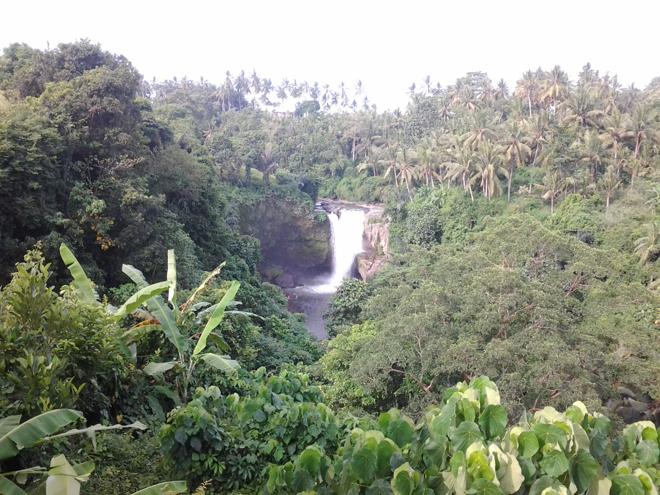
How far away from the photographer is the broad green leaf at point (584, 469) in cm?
286

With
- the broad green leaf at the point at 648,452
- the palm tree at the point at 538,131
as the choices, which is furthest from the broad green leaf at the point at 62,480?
the palm tree at the point at 538,131

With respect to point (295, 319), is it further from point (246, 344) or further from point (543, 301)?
point (543, 301)

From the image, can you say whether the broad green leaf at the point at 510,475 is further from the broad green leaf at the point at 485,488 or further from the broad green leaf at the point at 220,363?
the broad green leaf at the point at 220,363

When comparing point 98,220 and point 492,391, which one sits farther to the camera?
point 98,220

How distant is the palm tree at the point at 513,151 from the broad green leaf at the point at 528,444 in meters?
30.6

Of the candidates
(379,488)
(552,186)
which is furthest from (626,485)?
(552,186)

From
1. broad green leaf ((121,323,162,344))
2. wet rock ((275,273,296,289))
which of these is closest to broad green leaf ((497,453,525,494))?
broad green leaf ((121,323,162,344))

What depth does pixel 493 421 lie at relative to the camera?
3.17 meters

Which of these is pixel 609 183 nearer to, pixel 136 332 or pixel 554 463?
pixel 136 332

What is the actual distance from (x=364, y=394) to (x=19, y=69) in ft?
53.0

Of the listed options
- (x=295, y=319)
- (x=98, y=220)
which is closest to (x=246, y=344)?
(x=98, y=220)

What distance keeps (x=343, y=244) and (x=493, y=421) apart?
32391 mm

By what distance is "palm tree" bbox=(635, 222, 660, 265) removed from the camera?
65.6ft

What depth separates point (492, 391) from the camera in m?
3.35
